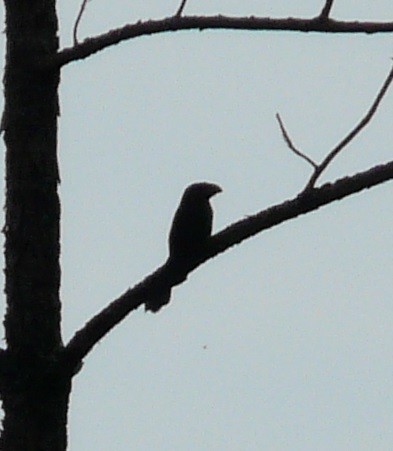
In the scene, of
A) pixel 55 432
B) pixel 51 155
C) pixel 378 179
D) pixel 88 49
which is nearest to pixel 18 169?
pixel 51 155

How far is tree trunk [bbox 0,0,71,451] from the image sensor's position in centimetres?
327

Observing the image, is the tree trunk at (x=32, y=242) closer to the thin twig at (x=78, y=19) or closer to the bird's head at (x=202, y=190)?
the thin twig at (x=78, y=19)

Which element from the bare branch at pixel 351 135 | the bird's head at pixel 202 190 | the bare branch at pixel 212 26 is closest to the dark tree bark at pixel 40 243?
the bare branch at pixel 212 26

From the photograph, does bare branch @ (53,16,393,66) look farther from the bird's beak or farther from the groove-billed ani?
the bird's beak

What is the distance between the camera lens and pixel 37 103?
3371 mm

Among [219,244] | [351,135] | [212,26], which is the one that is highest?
[212,26]

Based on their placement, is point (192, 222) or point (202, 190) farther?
point (202, 190)

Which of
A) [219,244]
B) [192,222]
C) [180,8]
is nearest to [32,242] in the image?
[219,244]

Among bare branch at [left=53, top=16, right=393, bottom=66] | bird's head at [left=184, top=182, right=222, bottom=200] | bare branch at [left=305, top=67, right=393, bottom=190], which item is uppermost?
bird's head at [left=184, top=182, right=222, bottom=200]

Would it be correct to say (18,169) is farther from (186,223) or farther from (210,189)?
(210,189)

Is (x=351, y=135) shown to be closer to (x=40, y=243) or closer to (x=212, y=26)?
(x=212, y=26)

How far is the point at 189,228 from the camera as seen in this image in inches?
156

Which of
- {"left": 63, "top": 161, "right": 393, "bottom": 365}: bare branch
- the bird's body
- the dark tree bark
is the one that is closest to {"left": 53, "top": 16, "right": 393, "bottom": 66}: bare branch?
the dark tree bark

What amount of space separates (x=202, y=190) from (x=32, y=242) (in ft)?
3.90
